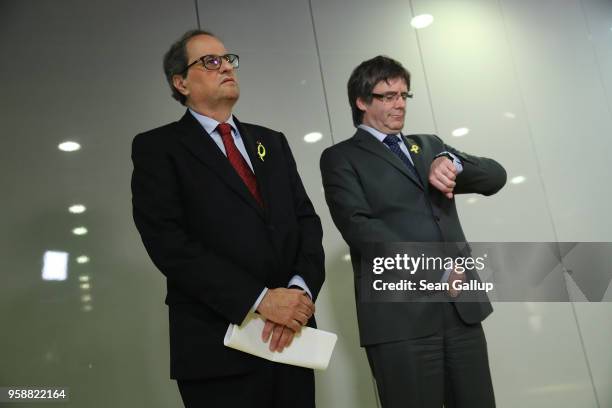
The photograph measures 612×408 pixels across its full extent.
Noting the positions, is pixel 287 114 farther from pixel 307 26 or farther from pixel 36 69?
pixel 36 69

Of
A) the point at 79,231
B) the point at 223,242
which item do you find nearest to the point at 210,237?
the point at 223,242

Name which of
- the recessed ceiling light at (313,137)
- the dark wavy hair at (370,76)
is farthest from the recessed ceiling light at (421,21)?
the dark wavy hair at (370,76)

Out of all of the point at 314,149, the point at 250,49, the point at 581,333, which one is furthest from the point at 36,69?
the point at 581,333

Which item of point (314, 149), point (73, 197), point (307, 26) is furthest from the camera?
point (307, 26)

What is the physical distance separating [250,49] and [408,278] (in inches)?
61.6

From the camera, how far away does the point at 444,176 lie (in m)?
2.05

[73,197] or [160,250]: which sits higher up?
[73,197]

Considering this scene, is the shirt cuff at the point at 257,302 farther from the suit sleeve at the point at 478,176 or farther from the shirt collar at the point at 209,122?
the suit sleeve at the point at 478,176

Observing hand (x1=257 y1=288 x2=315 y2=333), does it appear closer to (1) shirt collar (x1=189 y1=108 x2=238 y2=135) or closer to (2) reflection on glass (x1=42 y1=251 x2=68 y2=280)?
(1) shirt collar (x1=189 y1=108 x2=238 y2=135)

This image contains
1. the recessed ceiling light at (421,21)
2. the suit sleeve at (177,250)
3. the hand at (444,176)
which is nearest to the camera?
the suit sleeve at (177,250)

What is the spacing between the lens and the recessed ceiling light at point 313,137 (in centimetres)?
302

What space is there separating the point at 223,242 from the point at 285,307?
0.83 ft

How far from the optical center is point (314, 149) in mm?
3014

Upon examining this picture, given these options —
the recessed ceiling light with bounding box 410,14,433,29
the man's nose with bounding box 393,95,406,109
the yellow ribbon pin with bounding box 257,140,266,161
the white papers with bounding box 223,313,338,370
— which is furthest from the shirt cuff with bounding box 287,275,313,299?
the recessed ceiling light with bounding box 410,14,433,29
